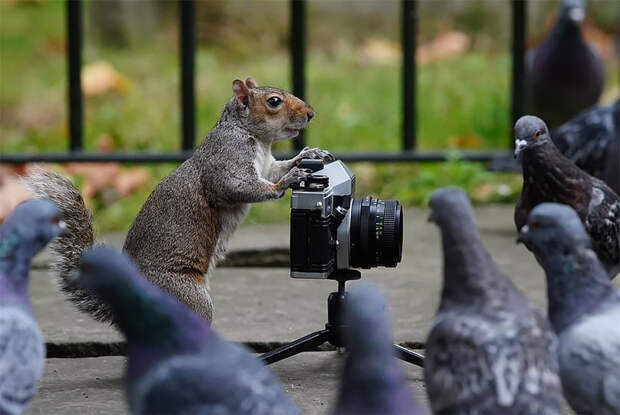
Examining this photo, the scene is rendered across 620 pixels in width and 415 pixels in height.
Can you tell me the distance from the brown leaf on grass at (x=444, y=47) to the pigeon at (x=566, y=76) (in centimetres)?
182

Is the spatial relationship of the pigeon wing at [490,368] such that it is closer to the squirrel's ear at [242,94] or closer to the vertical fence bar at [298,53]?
the squirrel's ear at [242,94]

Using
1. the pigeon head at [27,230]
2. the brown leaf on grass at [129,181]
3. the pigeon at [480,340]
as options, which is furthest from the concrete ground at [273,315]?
the pigeon at [480,340]

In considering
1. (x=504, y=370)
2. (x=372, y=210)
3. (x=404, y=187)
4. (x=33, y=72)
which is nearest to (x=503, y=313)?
(x=504, y=370)

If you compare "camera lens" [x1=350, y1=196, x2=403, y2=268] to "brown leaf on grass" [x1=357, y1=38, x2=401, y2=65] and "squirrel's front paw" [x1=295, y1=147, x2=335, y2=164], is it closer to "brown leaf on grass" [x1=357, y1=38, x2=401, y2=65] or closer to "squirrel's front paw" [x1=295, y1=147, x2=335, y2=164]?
"squirrel's front paw" [x1=295, y1=147, x2=335, y2=164]

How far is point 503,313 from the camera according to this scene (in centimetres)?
280

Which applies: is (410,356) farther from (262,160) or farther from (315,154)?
(262,160)

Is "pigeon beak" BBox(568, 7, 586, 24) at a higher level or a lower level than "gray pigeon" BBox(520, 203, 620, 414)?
higher

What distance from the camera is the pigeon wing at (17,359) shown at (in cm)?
287

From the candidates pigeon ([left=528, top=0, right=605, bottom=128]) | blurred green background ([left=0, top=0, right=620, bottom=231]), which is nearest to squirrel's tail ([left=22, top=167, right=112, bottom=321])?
blurred green background ([left=0, top=0, right=620, bottom=231])

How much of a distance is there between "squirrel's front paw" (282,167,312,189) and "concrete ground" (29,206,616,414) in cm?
64

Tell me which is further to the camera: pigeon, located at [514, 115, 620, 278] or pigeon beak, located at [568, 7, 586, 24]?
pigeon beak, located at [568, 7, 586, 24]

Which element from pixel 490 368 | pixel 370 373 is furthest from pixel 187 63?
pixel 370 373

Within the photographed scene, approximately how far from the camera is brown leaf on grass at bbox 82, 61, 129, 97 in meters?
8.45

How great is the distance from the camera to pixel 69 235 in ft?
13.5
